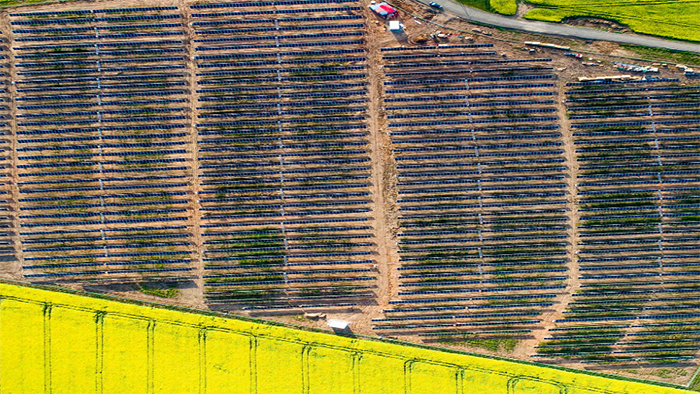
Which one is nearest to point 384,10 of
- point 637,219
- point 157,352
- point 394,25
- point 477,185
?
point 394,25

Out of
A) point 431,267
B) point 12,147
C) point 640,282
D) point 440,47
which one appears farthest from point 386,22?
point 12,147

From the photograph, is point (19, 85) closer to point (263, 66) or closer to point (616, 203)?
point (263, 66)

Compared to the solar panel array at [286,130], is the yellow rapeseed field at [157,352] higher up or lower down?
lower down

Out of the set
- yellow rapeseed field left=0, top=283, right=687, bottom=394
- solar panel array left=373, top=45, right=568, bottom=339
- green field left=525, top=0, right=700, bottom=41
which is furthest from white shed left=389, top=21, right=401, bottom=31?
yellow rapeseed field left=0, top=283, right=687, bottom=394

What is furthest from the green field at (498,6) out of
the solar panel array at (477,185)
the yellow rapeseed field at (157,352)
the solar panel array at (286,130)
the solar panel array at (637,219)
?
the yellow rapeseed field at (157,352)

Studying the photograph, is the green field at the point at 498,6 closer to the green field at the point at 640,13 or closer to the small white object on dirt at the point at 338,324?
the green field at the point at 640,13

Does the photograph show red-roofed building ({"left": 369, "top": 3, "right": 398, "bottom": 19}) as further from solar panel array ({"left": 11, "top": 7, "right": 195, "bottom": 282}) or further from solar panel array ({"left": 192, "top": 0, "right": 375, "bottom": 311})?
solar panel array ({"left": 11, "top": 7, "right": 195, "bottom": 282})

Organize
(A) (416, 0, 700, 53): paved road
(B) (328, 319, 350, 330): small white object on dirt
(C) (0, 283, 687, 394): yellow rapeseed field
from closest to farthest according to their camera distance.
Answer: (A) (416, 0, 700, 53): paved road < (B) (328, 319, 350, 330): small white object on dirt < (C) (0, 283, 687, 394): yellow rapeseed field
